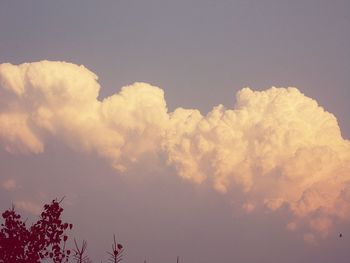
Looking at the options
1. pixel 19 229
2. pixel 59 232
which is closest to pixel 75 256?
pixel 59 232

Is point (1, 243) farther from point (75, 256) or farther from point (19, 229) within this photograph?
point (75, 256)

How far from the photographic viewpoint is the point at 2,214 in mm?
46562

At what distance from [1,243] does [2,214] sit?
313cm

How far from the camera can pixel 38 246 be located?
4512 centimetres

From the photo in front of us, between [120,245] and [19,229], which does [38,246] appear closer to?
[19,229]

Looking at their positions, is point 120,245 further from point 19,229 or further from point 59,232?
point 19,229

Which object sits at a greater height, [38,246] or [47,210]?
[47,210]

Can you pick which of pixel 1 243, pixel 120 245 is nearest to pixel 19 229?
pixel 1 243

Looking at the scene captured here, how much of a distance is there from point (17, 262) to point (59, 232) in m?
4.04

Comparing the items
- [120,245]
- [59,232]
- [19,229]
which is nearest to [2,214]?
[19,229]

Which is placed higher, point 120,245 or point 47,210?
point 47,210

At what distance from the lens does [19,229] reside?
4534 centimetres

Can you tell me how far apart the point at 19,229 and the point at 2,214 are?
7.94ft

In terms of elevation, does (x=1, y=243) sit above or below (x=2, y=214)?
below
